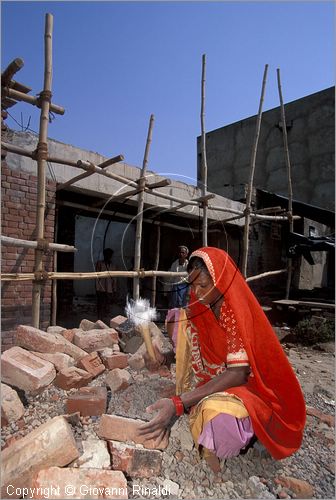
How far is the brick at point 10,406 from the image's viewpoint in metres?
2.20

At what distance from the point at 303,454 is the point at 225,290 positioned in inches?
53.1

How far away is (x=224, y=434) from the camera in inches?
68.3

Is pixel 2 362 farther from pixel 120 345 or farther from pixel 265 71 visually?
pixel 265 71

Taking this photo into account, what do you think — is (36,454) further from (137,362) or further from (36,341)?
(137,362)

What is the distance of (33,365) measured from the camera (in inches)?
103

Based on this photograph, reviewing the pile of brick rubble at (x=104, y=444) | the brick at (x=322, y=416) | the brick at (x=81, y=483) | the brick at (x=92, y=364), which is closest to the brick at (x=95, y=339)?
the pile of brick rubble at (x=104, y=444)

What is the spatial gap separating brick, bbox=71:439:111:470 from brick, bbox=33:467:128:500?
0.15 m

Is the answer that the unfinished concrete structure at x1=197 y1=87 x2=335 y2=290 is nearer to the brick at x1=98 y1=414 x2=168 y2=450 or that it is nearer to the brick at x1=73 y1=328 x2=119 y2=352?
the brick at x1=73 y1=328 x2=119 y2=352

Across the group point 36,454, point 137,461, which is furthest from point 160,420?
point 36,454

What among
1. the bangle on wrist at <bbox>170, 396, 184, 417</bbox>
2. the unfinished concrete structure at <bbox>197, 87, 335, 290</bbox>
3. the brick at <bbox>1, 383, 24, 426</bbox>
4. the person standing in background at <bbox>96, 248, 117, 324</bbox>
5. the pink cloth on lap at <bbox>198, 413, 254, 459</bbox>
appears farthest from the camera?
the unfinished concrete structure at <bbox>197, 87, 335, 290</bbox>

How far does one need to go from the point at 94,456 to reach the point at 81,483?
0.88 feet

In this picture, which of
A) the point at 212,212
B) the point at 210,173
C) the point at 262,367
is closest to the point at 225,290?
the point at 262,367

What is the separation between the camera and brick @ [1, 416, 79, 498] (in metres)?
1.63

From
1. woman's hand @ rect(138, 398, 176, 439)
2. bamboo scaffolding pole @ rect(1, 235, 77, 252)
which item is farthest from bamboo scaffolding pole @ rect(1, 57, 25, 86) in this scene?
woman's hand @ rect(138, 398, 176, 439)
